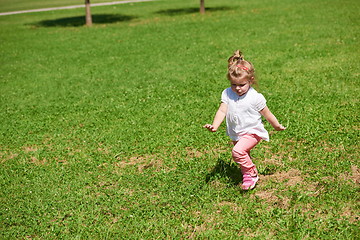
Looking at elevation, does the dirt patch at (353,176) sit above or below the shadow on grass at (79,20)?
below

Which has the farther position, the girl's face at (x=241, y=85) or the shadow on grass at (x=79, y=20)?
the shadow on grass at (x=79, y=20)

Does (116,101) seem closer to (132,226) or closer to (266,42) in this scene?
(132,226)

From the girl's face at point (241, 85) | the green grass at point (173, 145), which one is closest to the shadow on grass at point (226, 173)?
the green grass at point (173, 145)

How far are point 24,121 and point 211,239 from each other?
641 centimetres

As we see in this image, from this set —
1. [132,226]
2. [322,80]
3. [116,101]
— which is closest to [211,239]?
[132,226]

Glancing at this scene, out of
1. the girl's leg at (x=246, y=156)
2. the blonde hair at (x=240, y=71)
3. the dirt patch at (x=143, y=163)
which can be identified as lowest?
the dirt patch at (x=143, y=163)

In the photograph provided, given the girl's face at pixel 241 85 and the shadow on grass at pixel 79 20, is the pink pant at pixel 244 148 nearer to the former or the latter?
the girl's face at pixel 241 85

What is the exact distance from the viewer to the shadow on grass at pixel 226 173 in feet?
20.0

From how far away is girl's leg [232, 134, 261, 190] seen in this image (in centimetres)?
539

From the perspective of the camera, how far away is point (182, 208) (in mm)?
5527

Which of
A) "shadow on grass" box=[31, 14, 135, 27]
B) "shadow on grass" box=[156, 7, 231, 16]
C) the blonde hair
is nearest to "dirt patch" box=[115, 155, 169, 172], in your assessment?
the blonde hair

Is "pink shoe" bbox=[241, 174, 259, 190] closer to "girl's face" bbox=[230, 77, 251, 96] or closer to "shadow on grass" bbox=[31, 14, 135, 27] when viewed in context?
"girl's face" bbox=[230, 77, 251, 96]

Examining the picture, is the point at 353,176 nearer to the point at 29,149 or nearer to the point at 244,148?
the point at 244,148

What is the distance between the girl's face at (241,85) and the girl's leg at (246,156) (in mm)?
645
